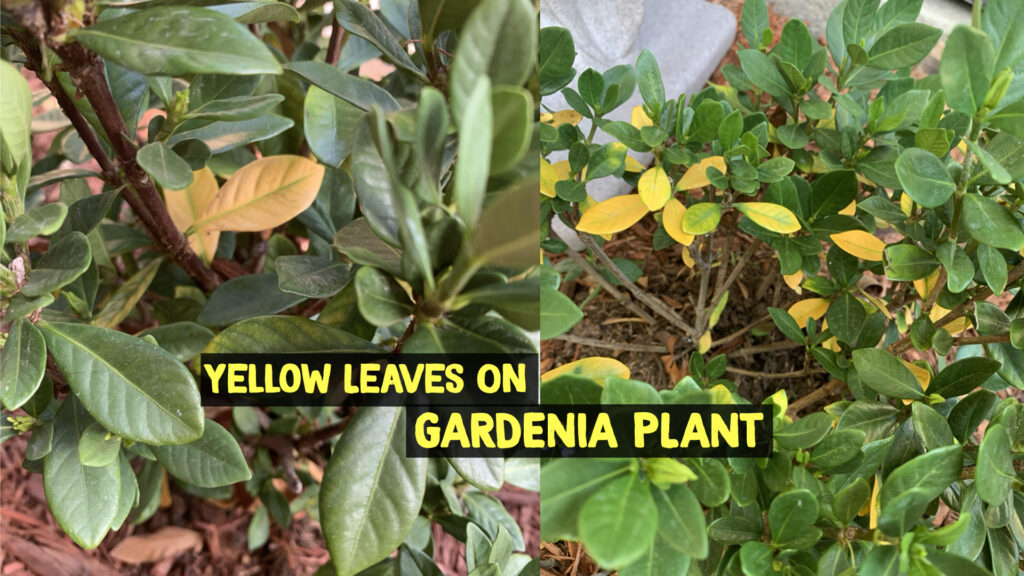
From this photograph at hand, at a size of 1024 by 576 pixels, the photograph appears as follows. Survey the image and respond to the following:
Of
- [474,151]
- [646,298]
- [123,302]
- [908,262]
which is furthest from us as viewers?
[646,298]

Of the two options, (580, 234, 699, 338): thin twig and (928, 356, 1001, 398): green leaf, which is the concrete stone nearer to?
(580, 234, 699, 338): thin twig

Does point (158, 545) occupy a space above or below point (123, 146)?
below

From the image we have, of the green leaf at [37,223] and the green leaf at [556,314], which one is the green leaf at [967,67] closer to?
the green leaf at [556,314]

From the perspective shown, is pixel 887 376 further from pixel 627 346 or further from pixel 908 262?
pixel 627 346

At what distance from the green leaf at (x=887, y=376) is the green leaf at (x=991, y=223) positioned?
0.14 meters

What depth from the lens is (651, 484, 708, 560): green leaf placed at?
407 millimetres

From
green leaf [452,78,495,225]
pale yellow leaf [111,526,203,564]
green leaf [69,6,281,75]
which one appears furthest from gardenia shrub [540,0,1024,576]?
pale yellow leaf [111,526,203,564]

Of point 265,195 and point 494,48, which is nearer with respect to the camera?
point 494,48

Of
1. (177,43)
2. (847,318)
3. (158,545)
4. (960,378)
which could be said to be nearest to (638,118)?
(847,318)

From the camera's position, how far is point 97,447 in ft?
1.87

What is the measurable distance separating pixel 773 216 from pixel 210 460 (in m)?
0.54

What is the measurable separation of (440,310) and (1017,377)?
0.52 meters

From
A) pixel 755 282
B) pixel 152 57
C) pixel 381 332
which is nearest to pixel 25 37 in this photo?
pixel 152 57

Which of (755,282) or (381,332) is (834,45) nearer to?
(755,282)
